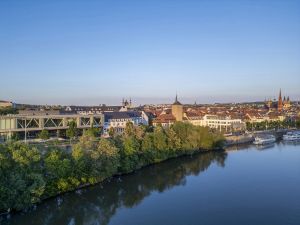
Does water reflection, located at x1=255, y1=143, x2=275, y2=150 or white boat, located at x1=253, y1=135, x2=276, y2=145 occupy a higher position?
white boat, located at x1=253, y1=135, x2=276, y2=145

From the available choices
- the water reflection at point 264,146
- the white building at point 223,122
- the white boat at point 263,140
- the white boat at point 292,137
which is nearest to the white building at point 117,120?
the white building at point 223,122

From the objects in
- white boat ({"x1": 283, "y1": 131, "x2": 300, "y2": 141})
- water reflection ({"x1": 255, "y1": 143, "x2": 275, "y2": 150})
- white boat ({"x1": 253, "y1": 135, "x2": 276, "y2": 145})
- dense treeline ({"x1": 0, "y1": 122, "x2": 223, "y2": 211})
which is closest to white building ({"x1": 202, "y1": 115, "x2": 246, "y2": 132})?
white boat ({"x1": 283, "y1": 131, "x2": 300, "y2": 141})

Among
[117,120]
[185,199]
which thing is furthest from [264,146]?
[185,199]

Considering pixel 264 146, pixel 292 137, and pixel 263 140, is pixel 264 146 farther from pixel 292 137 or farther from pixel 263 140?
pixel 292 137

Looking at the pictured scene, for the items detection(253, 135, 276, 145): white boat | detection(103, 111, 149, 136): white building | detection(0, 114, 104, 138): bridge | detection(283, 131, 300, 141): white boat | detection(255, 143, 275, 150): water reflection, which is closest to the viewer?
detection(0, 114, 104, 138): bridge

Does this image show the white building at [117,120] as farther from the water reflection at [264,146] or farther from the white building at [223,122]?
the water reflection at [264,146]

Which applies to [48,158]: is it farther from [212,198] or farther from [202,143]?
[202,143]

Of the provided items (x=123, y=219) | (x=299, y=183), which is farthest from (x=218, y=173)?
(x=123, y=219)

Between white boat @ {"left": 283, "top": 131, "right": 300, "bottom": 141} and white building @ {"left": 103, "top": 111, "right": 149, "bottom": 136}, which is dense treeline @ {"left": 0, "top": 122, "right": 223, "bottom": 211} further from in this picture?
white boat @ {"left": 283, "top": 131, "right": 300, "bottom": 141}
